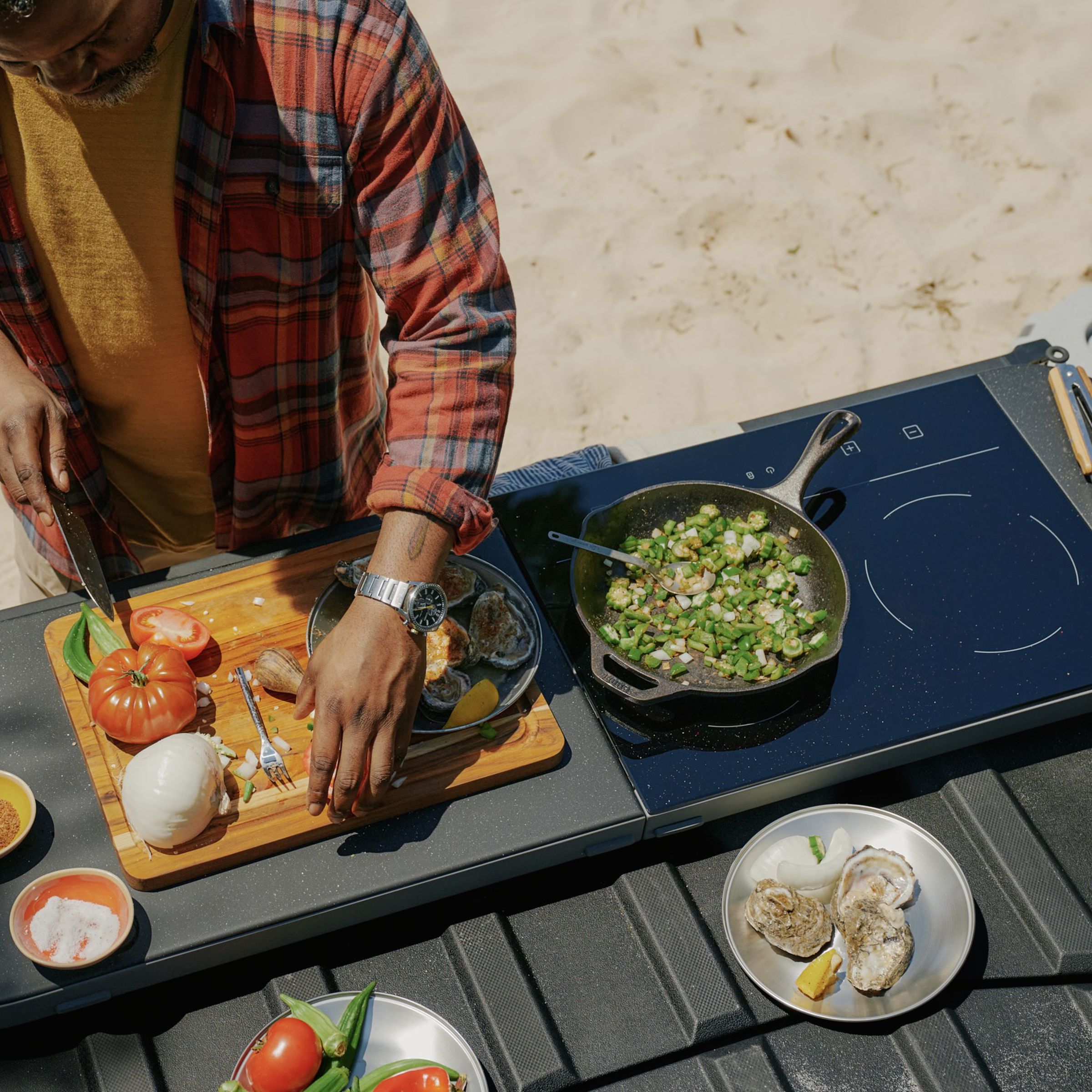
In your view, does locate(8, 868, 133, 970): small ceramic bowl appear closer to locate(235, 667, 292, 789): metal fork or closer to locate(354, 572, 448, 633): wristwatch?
locate(235, 667, 292, 789): metal fork

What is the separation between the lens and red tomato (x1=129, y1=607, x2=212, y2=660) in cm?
180

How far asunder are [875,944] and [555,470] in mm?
1328

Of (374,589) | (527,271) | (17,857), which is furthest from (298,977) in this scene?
(527,271)

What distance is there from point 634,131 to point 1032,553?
325 cm

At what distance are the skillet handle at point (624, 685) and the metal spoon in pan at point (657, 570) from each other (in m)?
0.23

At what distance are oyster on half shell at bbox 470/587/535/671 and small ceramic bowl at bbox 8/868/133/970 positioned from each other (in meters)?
0.67

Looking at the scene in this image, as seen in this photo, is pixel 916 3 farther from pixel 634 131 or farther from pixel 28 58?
pixel 28 58

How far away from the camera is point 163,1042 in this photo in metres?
1.57

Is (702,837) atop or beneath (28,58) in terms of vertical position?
beneath

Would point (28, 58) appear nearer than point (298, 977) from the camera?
Yes

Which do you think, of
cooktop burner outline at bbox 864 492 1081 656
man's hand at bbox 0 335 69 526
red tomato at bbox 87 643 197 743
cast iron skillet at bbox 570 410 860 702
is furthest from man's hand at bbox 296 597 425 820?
cooktop burner outline at bbox 864 492 1081 656

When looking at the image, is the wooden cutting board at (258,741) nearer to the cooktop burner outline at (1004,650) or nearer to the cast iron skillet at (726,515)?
the cast iron skillet at (726,515)

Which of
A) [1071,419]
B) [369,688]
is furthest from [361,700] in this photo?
[1071,419]

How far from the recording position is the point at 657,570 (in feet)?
6.44
